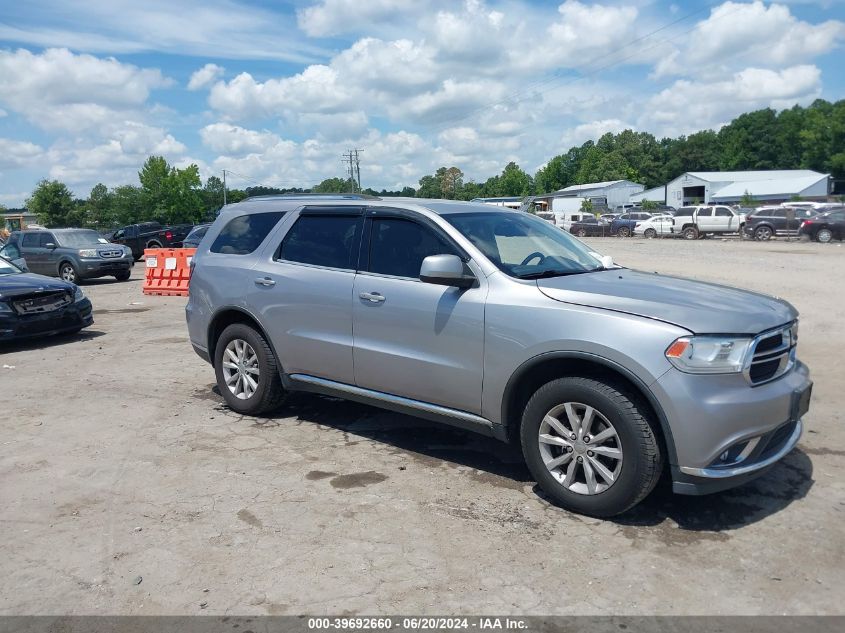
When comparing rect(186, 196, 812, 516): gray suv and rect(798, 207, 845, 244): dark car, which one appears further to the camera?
rect(798, 207, 845, 244): dark car

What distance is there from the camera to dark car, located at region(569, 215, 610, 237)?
159 ft

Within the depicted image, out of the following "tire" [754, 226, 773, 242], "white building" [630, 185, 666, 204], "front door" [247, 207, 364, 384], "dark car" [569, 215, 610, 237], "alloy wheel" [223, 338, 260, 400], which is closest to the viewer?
"front door" [247, 207, 364, 384]

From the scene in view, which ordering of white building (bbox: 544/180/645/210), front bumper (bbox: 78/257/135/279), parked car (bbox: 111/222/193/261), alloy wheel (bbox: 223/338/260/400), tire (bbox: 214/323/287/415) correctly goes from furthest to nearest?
white building (bbox: 544/180/645/210)
parked car (bbox: 111/222/193/261)
front bumper (bbox: 78/257/135/279)
alloy wheel (bbox: 223/338/260/400)
tire (bbox: 214/323/287/415)

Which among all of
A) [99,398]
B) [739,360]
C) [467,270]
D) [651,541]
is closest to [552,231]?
[467,270]

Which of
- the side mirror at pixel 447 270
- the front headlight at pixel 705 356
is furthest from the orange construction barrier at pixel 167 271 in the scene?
the front headlight at pixel 705 356

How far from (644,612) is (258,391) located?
3.87 meters

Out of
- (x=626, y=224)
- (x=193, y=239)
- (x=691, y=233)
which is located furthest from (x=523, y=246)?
(x=626, y=224)

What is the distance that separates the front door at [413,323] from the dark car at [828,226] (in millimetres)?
32819

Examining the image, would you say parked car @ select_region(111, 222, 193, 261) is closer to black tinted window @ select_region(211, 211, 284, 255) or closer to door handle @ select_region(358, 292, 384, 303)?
black tinted window @ select_region(211, 211, 284, 255)

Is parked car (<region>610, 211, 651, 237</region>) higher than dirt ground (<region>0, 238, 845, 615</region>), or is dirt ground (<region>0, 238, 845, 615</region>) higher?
parked car (<region>610, 211, 651, 237</region>)

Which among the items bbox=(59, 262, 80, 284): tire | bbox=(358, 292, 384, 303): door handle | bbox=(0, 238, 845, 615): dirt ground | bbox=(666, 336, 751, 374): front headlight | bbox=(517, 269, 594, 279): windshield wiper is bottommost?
bbox=(0, 238, 845, 615): dirt ground

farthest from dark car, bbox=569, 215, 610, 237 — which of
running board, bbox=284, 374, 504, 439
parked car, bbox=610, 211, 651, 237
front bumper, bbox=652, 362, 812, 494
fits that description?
front bumper, bbox=652, 362, 812, 494

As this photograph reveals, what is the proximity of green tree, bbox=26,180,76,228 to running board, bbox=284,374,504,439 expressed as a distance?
91029 millimetres

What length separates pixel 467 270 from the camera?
4.66 m
